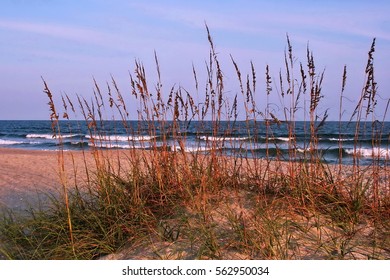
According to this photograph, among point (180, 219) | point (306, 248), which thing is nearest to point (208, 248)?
point (180, 219)

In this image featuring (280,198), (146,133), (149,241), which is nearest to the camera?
(149,241)

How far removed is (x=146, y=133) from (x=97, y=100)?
35.5 inches

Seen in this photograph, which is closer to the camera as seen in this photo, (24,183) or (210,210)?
(210,210)

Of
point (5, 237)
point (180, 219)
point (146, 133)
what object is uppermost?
point (146, 133)

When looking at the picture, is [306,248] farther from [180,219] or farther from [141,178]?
[141,178]

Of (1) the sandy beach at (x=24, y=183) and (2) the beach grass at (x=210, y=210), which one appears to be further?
(1) the sandy beach at (x=24, y=183)

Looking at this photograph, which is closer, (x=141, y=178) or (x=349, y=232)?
(x=349, y=232)

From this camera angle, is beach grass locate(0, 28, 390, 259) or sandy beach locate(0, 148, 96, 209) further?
sandy beach locate(0, 148, 96, 209)

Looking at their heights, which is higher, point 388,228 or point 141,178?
point 141,178

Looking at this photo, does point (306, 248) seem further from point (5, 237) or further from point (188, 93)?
point (5, 237)

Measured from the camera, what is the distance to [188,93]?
462 centimetres

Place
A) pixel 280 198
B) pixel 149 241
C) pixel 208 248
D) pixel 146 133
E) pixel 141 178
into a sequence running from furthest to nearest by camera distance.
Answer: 1. pixel 146 133
2. pixel 141 178
3. pixel 280 198
4. pixel 149 241
5. pixel 208 248
